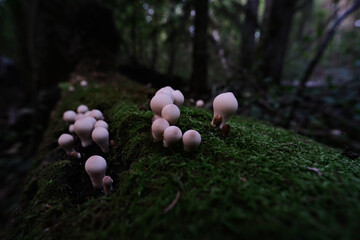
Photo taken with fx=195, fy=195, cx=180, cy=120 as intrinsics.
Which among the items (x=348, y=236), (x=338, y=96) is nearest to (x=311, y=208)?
(x=348, y=236)

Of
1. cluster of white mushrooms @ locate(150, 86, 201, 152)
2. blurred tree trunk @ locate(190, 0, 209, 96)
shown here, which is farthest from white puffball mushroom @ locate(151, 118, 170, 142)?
blurred tree trunk @ locate(190, 0, 209, 96)

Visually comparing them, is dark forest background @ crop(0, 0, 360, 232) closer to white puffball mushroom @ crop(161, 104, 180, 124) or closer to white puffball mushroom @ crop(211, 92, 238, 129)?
white puffball mushroom @ crop(211, 92, 238, 129)

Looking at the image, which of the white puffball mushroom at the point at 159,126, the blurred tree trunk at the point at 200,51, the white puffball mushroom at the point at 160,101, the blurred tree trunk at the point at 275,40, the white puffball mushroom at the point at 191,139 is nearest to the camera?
the white puffball mushroom at the point at 191,139

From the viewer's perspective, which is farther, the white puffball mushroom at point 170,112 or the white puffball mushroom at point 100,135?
the white puffball mushroom at point 100,135

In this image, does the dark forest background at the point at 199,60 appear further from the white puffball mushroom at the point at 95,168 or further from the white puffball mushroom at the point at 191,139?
the white puffball mushroom at the point at 95,168

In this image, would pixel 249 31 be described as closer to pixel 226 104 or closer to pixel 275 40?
pixel 275 40

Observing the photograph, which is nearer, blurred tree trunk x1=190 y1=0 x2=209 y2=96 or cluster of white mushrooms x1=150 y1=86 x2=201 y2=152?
cluster of white mushrooms x1=150 y1=86 x2=201 y2=152

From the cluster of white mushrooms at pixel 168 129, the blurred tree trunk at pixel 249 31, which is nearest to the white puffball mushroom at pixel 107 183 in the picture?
the cluster of white mushrooms at pixel 168 129

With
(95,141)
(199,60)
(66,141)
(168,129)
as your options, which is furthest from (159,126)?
(199,60)

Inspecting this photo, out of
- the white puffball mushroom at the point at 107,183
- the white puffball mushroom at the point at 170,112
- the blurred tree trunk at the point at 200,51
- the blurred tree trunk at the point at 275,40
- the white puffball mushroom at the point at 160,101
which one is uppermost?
the blurred tree trunk at the point at 275,40
